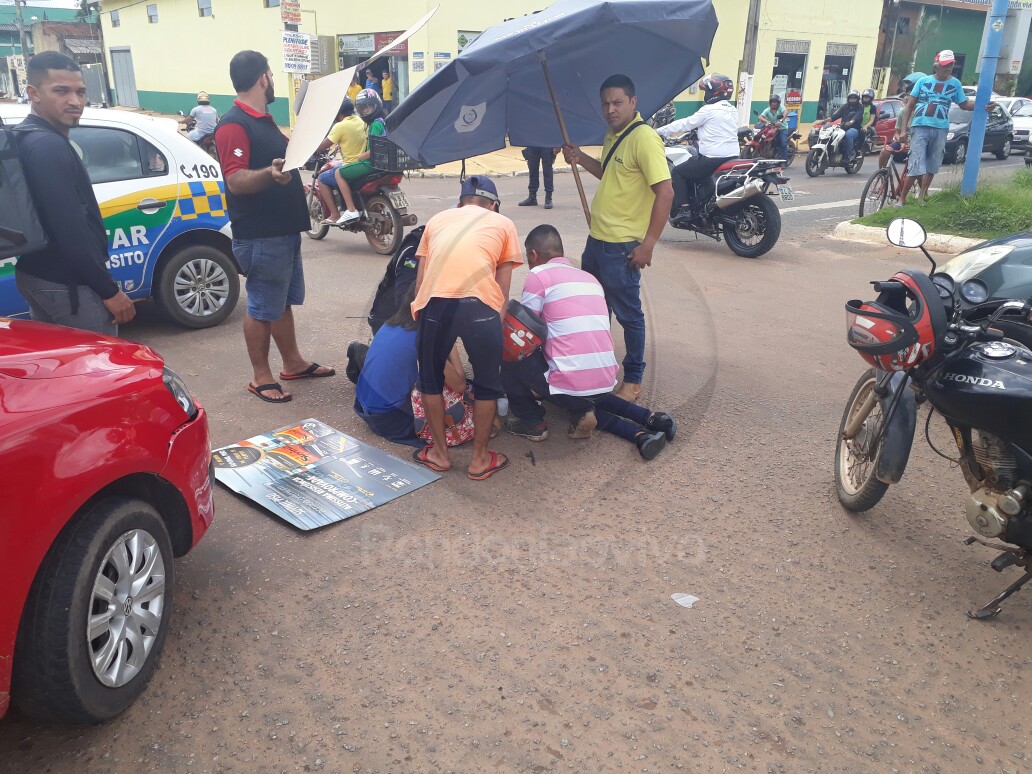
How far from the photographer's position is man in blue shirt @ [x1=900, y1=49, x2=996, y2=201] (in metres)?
10.0

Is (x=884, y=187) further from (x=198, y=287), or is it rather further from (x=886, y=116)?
(x=886, y=116)

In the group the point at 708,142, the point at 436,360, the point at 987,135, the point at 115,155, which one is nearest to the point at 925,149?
the point at 708,142

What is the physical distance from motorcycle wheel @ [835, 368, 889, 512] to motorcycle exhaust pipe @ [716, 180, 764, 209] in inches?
205

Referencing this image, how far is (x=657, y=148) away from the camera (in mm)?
4543

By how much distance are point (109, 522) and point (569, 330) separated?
8.09ft

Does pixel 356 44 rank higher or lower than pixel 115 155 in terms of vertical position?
higher

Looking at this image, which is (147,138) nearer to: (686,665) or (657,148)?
(657,148)

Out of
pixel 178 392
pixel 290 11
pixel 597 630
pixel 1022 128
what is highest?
pixel 290 11

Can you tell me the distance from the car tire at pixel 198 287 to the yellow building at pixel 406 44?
57.7ft

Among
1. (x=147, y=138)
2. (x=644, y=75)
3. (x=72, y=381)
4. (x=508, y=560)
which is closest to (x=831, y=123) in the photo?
(x=644, y=75)

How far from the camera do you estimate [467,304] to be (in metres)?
3.81

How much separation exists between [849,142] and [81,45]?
37319mm

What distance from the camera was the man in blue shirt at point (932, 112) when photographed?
1005cm

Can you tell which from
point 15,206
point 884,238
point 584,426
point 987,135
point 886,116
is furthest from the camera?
point 987,135
